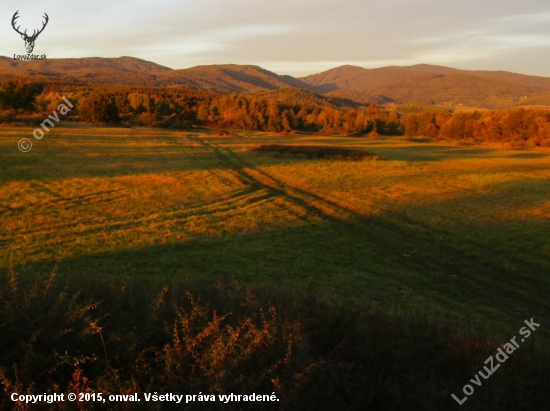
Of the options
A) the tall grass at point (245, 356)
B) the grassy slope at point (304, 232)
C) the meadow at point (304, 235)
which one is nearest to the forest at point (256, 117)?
the grassy slope at point (304, 232)

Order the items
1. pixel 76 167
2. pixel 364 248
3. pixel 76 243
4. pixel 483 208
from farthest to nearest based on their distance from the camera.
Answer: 1. pixel 76 167
2. pixel 483 208
3. pixel 364 248
4. pixel 76 243

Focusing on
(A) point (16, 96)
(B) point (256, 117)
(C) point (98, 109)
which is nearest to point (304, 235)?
(A) point (16, 96)

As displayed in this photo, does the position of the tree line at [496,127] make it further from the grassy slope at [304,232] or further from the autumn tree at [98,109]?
the autumn tree at [98,109]

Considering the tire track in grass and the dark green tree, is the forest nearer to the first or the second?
the dark green tree

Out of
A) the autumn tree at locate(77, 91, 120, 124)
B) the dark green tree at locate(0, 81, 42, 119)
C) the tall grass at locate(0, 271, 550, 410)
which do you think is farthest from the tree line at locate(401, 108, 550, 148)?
the dark green tree at locate(0, 81, 42, 119)

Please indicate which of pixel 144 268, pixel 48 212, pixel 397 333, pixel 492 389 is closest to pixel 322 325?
pixel 397 333

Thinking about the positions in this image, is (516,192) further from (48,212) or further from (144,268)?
(48,212)
